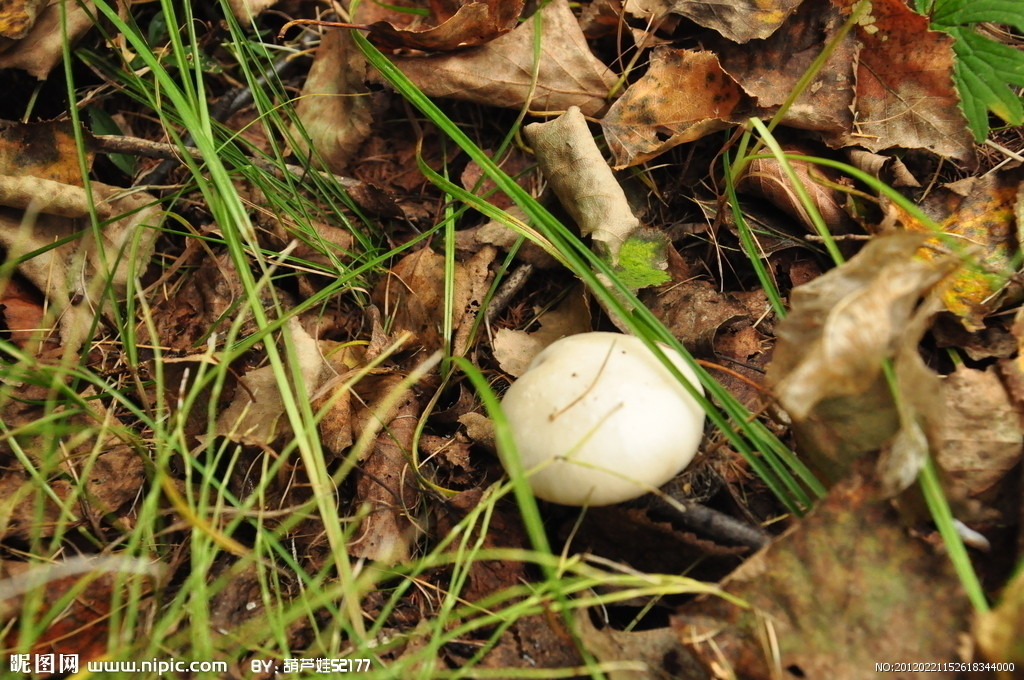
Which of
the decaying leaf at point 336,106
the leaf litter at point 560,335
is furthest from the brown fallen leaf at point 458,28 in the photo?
the decaying leaf at point 336,106

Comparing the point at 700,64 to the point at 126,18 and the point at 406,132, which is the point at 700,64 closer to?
the point at 406,132

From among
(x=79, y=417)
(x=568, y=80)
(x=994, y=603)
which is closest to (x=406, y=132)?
(x=568, y=80)

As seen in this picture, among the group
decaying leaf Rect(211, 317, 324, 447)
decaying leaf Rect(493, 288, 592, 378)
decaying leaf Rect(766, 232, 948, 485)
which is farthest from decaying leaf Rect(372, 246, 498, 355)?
decaying leaf Rect(766, 232, 948, 485)

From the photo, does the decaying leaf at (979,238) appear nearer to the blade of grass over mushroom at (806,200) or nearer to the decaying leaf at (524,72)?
the blade of grass over mushroom at (806,200)

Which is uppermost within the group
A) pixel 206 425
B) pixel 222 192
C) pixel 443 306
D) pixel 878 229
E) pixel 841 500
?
pixel 222 192

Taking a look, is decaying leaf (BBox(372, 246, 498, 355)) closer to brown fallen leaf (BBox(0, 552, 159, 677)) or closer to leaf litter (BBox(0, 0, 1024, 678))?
leaf litter (BBox(0, 0, 1024, 678))

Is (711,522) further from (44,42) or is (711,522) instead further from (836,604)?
(44,42)
